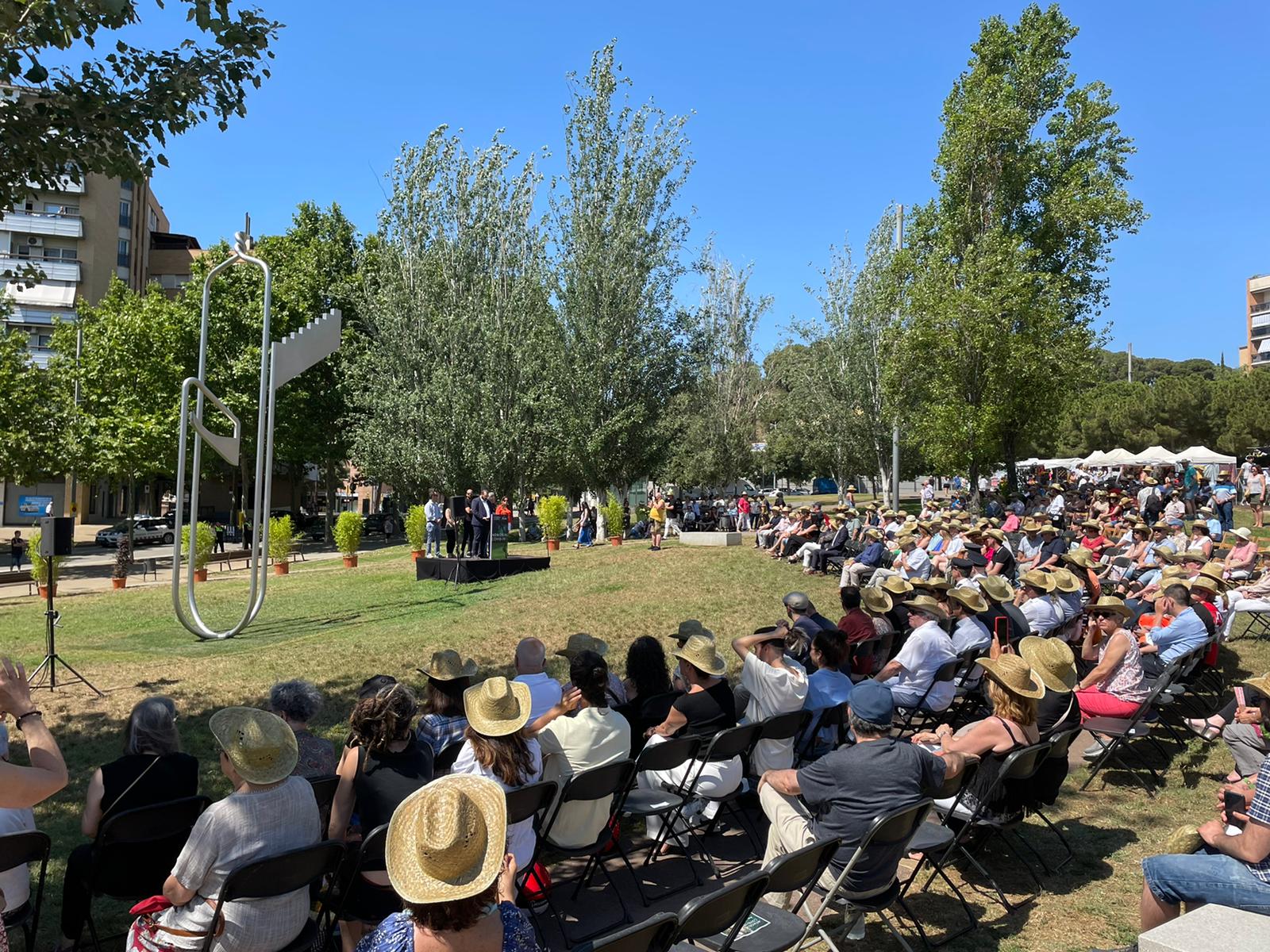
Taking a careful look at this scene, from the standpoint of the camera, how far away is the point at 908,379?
2512 centimetres

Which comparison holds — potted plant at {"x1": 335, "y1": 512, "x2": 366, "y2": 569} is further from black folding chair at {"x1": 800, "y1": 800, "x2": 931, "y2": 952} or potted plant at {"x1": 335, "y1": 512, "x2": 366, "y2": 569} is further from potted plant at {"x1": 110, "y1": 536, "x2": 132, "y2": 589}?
black folding chair at {"x1": 800, "y1": 800, "x2": 931, "y2": 952}

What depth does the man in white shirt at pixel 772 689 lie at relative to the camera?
18.2 ft

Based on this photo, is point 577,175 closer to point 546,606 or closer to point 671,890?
point 546,606

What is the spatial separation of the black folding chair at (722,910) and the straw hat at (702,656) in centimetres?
228

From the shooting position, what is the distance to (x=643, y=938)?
110 inches

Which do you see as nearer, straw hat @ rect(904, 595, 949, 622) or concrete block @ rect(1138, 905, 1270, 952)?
concrete block @ rect(1138, 905, 1270, 952)

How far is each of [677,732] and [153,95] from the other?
A: 229 inches

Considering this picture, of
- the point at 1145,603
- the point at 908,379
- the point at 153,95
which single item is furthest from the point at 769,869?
the point at 908,379

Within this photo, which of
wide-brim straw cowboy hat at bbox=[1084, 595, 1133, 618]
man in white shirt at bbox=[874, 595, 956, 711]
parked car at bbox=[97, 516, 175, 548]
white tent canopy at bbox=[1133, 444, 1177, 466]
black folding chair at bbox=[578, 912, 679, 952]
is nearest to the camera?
black folding chair at bbox=[578, 912, 679, 952]

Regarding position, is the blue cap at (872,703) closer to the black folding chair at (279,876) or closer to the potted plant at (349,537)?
the black folding chair at (279,876)

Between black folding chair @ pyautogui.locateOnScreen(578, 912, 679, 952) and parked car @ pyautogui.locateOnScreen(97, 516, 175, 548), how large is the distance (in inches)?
1546

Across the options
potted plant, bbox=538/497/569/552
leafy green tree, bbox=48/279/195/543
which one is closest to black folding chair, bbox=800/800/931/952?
potted plant, bbox=538/497/569/552

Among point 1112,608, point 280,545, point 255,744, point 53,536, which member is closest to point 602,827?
point 255,744

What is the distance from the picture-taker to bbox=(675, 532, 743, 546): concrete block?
2098cm
